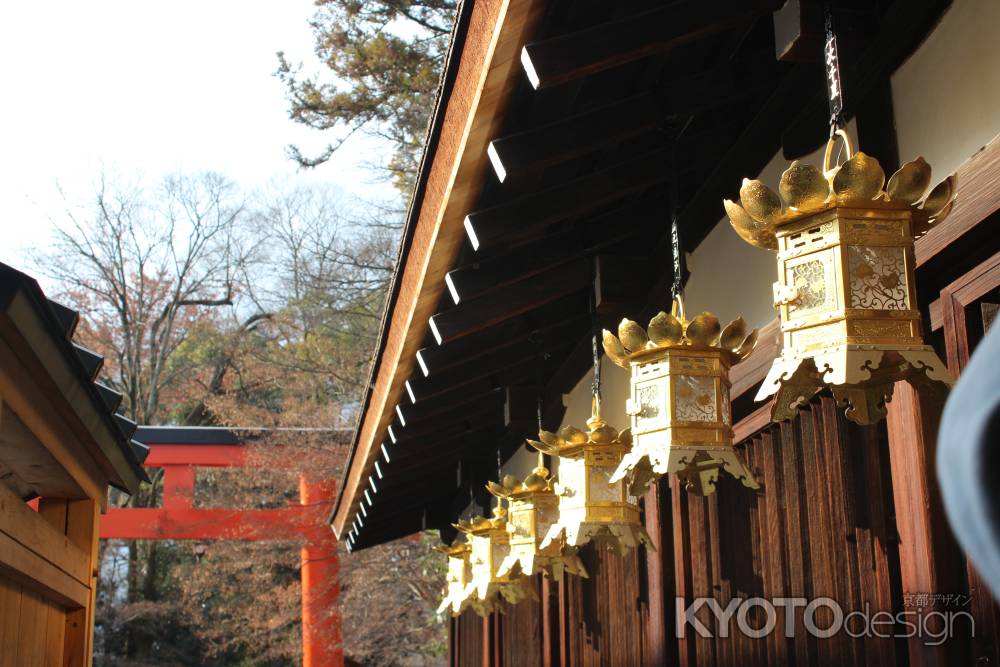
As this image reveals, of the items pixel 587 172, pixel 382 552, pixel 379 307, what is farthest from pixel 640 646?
pixel 379 307

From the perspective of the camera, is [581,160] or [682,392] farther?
[581,160]

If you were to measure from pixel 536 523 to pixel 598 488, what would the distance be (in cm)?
106

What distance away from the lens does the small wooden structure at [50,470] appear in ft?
9.53

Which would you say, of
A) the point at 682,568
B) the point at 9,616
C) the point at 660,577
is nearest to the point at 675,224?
the point at 682,568

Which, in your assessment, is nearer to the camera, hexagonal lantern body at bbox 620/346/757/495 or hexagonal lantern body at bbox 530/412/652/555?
hexagonal lantern body at bbox 620/346/757/495

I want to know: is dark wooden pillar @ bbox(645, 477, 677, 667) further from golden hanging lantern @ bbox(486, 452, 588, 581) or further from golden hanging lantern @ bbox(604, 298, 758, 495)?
golden hanging lantern @ bbox(604, 298, 758, 495)

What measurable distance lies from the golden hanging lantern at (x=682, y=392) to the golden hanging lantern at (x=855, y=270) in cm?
69

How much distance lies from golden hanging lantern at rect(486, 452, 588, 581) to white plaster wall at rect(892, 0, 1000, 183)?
8.09 ft

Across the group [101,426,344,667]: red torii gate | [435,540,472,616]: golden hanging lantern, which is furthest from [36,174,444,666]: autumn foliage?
[435,540,472,616]: golden hanging lantern

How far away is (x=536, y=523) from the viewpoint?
4805 mm

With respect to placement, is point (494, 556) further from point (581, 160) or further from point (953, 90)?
point (953, 90)

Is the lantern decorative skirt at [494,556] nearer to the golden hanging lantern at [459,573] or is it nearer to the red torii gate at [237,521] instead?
the golden hanging lantern at [459,573]

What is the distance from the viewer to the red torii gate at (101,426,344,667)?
16844 mm

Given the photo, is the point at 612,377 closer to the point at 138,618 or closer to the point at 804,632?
the point at 804,632
